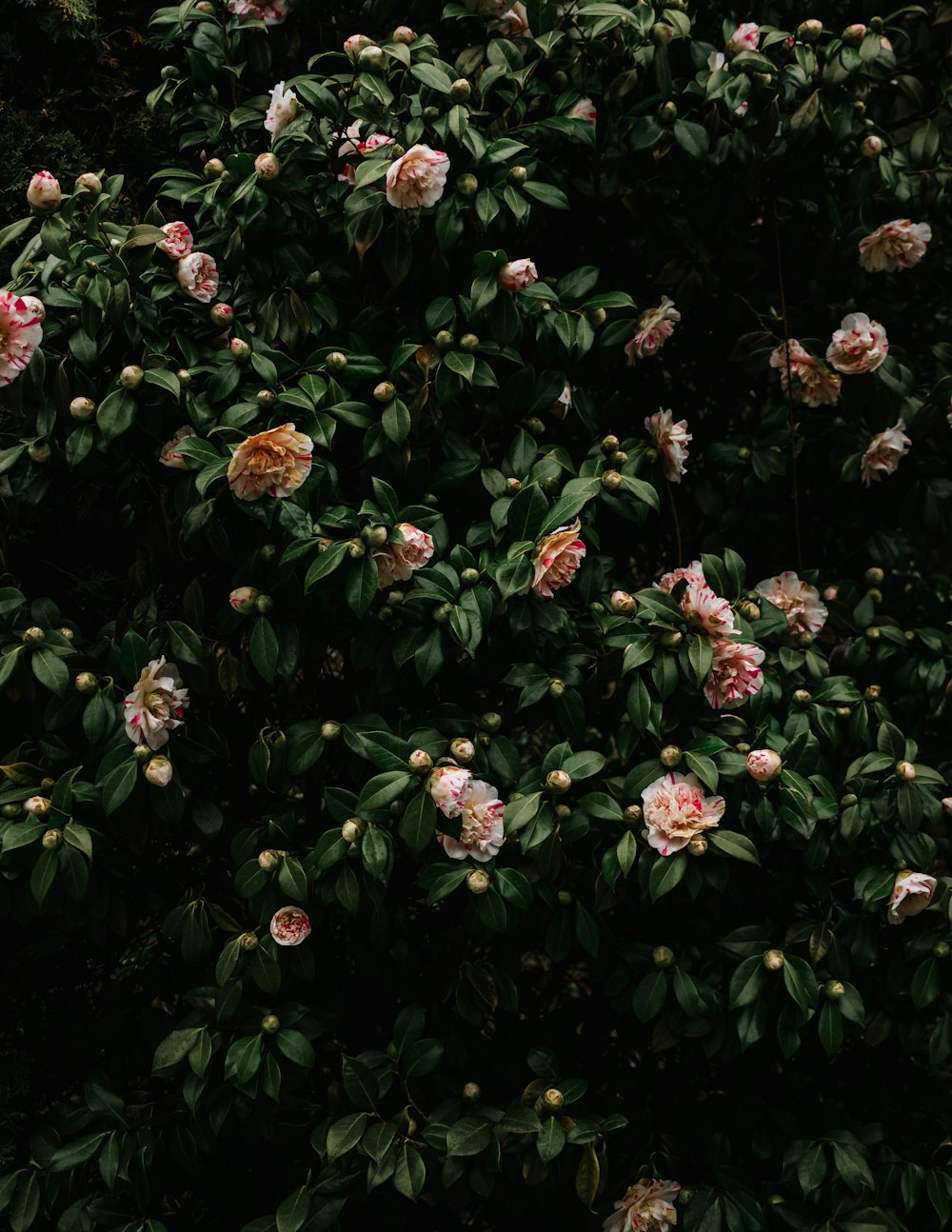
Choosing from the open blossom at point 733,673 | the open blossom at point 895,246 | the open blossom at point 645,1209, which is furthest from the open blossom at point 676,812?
the open blossom at point 895,246

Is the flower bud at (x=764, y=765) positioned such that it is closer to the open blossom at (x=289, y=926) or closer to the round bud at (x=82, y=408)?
the open blossom at (x=289, y=926)

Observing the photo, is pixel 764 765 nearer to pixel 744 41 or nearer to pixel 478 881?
pixel 478 881

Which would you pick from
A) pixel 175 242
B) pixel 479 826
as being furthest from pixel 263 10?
pixel 479 826

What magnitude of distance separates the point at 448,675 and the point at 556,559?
33 centimetres

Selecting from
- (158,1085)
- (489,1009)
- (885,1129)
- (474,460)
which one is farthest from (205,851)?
(885,1129)

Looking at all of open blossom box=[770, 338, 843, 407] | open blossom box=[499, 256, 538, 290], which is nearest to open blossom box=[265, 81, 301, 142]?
open blossom box=[499, 256, 538, 290]

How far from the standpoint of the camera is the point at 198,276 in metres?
1.67

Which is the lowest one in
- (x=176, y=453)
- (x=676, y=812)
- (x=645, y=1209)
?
(x=645, y=1209)

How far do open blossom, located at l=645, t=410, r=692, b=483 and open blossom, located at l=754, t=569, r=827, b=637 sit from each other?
0.25 meters

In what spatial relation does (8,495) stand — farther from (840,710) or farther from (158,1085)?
(840,710)

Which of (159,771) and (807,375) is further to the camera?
(807,375)

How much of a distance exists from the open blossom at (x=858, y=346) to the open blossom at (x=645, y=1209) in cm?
136

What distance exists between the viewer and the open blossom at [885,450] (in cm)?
197

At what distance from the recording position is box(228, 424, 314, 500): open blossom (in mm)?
1461
